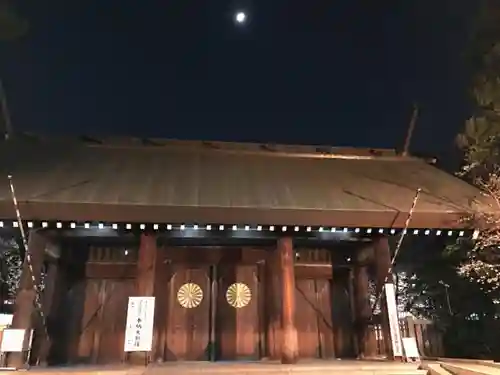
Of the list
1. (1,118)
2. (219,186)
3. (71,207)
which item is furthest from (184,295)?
(1,118)

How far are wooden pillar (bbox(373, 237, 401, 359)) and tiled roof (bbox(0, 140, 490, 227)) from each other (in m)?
0.80

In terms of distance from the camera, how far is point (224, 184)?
8.46m

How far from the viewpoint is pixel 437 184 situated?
9.15m

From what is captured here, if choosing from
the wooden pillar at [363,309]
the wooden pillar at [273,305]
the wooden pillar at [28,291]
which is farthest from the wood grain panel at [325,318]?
the wooden pillar at [28,291]

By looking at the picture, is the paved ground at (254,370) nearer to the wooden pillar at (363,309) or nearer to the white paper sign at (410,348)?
the white paper sign at (410,348)

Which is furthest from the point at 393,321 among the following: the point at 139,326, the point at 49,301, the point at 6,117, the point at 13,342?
the point at 6,117

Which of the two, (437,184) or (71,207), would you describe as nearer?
(71,207)

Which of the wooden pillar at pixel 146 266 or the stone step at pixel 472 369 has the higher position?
the wooden pillar at pixel 146 266

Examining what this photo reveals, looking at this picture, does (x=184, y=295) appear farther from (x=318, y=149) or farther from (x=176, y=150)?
(x=318, y=149)

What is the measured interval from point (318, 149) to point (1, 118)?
8.35m

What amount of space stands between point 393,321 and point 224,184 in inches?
160

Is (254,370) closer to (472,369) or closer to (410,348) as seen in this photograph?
(410,348)

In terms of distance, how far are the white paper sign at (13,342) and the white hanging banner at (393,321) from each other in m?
6.17

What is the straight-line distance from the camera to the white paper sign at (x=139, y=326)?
6.79m
